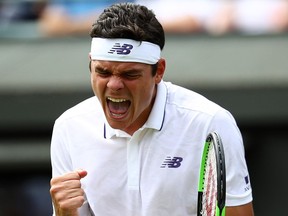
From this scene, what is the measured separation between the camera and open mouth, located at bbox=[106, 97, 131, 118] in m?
4.74

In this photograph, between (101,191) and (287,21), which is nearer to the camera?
(101,191)

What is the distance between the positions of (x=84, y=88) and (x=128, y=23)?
4773 millimetres

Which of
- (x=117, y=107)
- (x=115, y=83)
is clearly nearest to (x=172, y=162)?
(x=117, y=107)

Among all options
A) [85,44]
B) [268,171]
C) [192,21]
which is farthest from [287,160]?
[85,44]

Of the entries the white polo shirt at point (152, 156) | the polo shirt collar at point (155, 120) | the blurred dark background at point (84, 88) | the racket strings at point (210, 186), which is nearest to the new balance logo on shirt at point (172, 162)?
the white polo shirt at point (152, 156)

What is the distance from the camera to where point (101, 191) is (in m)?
4.93

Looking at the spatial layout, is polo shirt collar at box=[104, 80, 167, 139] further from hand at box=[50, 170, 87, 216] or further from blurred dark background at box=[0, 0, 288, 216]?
blurred dark background at box=[0, 0, 288, 216]

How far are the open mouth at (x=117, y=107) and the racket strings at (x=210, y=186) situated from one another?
45cm

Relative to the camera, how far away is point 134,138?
496cm

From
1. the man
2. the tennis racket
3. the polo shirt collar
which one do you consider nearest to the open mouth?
the man

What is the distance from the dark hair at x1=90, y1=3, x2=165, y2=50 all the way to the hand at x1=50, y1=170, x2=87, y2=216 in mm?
663

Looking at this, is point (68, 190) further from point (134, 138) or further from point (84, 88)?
point (84, 88)

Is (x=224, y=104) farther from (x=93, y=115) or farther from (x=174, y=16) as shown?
(x=93, y=115)

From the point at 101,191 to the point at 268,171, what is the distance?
16.5ft
